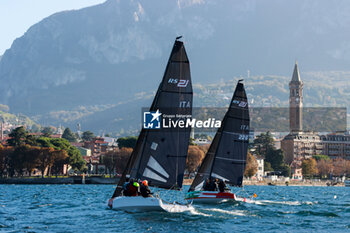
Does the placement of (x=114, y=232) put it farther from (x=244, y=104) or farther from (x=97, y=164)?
(x=97, y=164)

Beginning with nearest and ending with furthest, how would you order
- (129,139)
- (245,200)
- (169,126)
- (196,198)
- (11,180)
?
1. (169,126)
2. (196,198)
3. (245,200)
4. (11,180)
5. (129,139)

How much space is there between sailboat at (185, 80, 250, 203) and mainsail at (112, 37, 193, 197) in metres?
13.8

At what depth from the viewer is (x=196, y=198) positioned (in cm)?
5238

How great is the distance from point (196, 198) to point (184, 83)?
41.4ft

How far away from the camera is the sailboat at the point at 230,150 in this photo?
5731 centimetres

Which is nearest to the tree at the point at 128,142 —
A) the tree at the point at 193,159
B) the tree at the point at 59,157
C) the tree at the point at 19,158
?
the tree at the point at 193,159

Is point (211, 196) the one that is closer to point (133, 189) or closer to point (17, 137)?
point (133, 189)

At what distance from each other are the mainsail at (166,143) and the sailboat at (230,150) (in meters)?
13.8

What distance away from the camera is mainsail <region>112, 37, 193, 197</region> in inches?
1671

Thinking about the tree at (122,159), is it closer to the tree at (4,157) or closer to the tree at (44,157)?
the tree at (44,157)

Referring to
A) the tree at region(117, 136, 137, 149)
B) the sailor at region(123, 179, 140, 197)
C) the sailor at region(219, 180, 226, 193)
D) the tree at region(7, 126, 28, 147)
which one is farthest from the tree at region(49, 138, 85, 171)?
the sailor at region(123, 179, 140, 197)

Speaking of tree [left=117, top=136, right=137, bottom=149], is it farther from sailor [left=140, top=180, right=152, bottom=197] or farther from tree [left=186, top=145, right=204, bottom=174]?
sailor [left=140, top=180, right=152, bottom=197]

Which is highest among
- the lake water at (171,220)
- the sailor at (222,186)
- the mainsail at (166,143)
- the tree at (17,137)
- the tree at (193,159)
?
the tree at (17,137)

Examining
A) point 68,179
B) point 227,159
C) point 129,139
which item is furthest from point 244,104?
point 129,139
